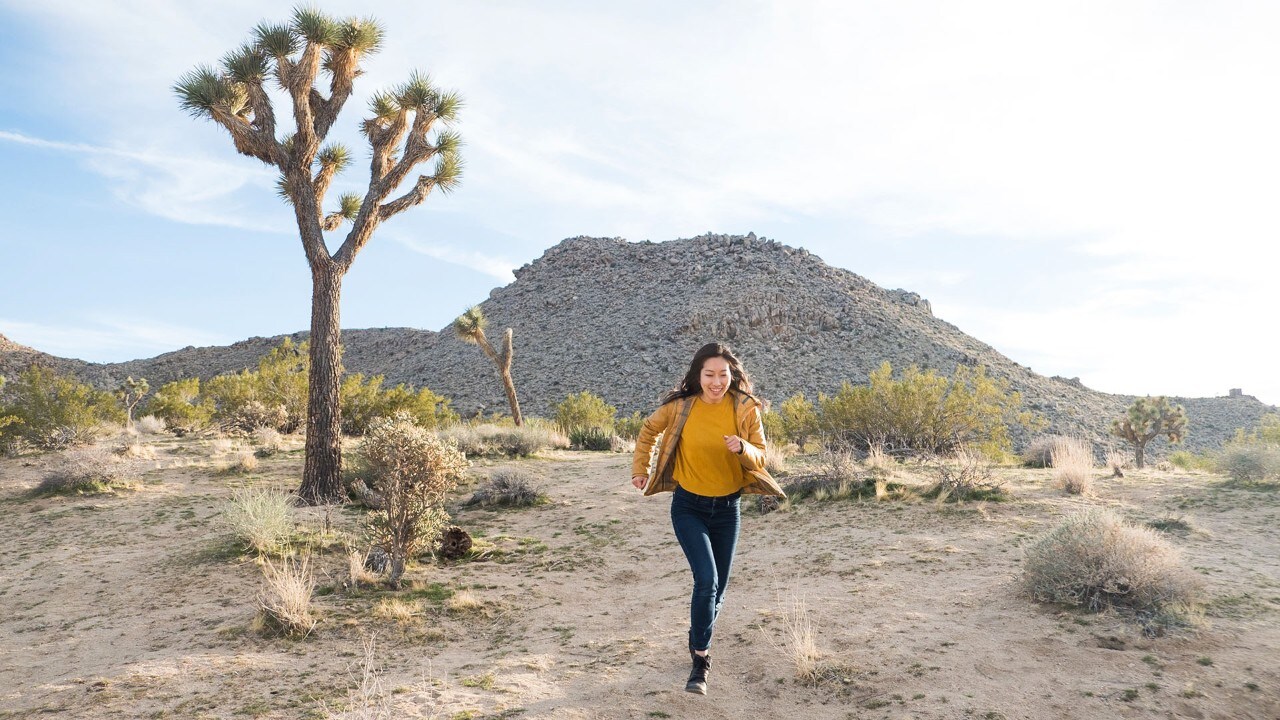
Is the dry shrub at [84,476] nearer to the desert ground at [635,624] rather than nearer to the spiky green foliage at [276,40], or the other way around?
the desert ground at [635,624]

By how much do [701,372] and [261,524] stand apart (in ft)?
20.8

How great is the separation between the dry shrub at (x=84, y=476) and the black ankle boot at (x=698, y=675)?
11.1m

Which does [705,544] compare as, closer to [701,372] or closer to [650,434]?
[650,434]

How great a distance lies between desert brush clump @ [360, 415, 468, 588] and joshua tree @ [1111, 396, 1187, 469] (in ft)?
75.7

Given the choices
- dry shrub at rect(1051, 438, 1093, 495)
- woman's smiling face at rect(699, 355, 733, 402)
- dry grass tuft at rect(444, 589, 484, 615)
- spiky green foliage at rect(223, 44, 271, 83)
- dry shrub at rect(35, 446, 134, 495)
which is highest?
spiky green foliage at rect(223, 44, 271, 83)

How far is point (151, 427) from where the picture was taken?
67.2ft

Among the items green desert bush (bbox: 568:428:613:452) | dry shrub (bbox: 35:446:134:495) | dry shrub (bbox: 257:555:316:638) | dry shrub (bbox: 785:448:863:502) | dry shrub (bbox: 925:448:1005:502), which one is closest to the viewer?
dry shrub (bbox: 257:555:316:638)

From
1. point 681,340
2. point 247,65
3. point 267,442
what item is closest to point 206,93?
point 247,65

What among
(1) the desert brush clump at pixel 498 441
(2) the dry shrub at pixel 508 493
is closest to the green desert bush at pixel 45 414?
(1) the desert brush clump at pixel 498 441

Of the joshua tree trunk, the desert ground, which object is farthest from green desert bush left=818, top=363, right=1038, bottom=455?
the joshua tree trunk

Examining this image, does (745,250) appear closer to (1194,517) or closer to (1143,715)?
(1194,517)

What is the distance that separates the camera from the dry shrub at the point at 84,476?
12.0 metres

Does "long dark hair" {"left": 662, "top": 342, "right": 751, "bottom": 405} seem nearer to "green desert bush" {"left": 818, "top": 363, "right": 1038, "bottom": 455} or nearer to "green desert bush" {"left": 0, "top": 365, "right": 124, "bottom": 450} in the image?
"green desert bush" {"left": 818, "top": 363, "right": 1038, "bottom": 455}

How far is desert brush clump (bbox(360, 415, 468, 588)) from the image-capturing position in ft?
25.2
